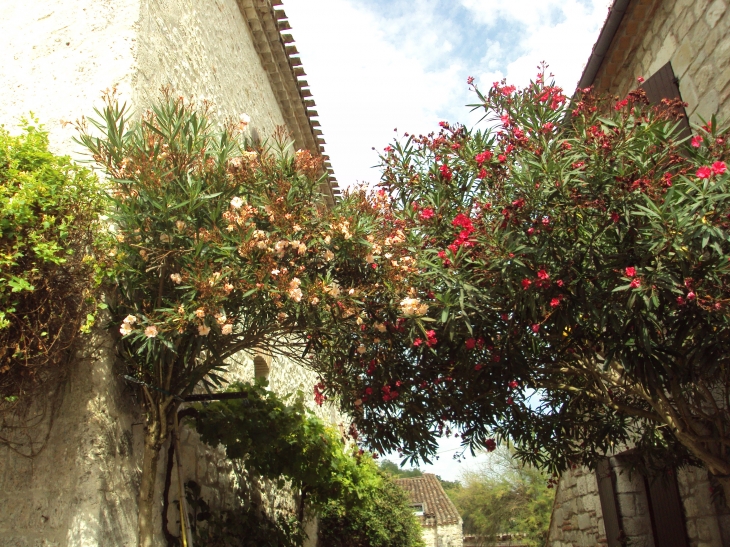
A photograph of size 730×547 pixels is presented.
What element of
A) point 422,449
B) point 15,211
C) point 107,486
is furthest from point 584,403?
point 15,211

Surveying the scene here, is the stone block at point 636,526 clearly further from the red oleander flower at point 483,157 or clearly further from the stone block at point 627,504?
the red oleander flower at point 483,157

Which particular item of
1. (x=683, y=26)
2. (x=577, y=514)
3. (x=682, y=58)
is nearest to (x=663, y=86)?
→ (x=682, y=58)

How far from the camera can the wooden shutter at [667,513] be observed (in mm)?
6816

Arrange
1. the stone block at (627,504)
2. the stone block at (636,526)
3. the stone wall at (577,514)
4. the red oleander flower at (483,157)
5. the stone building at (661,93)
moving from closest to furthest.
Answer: the red oleander flower at (483,157) < the stone building at (661,93) < the stone block at (636,526) < the stone block at (627,504) < the stone wall at (577,514)

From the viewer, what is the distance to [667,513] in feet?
23.3

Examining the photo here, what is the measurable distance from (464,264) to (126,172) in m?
2.01

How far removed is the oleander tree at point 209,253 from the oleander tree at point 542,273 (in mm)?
363

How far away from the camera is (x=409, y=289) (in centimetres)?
376

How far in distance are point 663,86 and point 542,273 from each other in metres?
3.67

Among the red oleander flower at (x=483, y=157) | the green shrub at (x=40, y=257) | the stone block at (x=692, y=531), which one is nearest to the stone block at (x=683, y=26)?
the red oleander flower at (x=483, y=157)

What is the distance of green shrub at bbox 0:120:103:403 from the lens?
10.3 feet

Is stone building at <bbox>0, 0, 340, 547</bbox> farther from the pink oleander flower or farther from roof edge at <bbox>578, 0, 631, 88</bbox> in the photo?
roof edge at <bbox>578, 0, 631, 88</bbox>

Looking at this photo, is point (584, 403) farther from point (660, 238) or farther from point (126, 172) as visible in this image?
point (126, 172)

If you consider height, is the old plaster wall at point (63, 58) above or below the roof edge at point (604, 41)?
below
